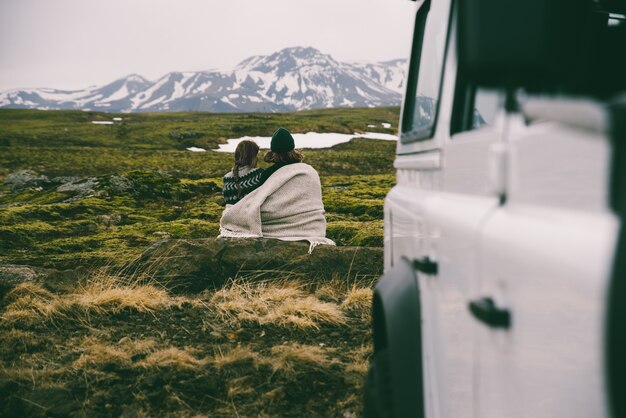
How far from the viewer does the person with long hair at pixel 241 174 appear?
266 inches

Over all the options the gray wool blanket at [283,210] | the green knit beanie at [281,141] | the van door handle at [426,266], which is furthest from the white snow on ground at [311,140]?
the van door handle at [426,266]

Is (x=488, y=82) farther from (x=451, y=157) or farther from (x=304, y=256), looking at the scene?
(x=304, y=256)

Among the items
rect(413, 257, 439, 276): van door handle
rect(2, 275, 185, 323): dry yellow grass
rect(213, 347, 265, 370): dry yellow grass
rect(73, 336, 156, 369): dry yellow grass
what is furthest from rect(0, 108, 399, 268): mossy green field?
rect(413, 257, 439, 276): van door handle

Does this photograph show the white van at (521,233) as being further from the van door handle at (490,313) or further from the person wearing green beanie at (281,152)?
the person wearing green beanie at (281,152)

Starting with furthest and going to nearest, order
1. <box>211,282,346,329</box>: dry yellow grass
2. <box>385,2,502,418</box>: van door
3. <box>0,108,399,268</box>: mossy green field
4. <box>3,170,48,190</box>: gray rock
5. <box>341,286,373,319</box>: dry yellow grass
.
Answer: <box>3,170,48,190</box>: gray rock, <box>0,108,399,268</box>: mossy green field, <box>341,286,373,319</box>: dry yellow grass, <box>211,282,346,329</box>: dry yellow grass, <box>385,2,502,418</box>: van door

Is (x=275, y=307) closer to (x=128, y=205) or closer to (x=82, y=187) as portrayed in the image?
(x=128, y=205)

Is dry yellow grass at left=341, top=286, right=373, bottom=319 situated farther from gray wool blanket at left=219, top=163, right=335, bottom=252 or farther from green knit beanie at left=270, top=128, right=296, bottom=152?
green knit beanie at left=270, top=128, right=296, bottom=152

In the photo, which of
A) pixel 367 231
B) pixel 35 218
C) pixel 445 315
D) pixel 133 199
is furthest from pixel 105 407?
pixel 133 199

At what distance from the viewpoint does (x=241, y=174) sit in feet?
22.5

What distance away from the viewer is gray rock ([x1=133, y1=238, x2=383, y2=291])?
20.1ft

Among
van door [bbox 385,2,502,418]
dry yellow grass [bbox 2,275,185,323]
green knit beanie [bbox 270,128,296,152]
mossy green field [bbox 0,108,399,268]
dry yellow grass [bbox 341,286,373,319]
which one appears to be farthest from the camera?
mossy green field [bbox 0,108,399,268]

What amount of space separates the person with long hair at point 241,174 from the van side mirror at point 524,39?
5741 mm

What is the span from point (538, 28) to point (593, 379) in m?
0.56

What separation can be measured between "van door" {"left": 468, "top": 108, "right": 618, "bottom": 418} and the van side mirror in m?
0.07
